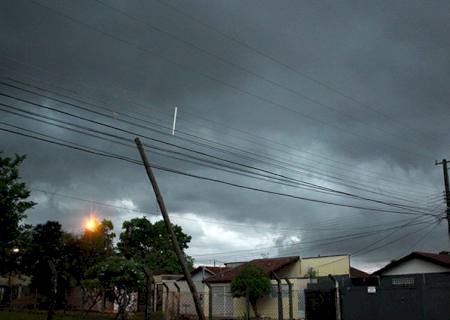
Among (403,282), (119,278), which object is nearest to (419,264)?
(403,282)

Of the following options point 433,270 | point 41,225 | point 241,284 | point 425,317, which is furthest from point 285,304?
point 41,225

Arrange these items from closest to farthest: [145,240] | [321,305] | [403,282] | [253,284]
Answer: [321,305] < [403,282] < [253,284] < [145,240]

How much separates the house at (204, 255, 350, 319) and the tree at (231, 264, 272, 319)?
100cm

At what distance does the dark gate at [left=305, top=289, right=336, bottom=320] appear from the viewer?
21891 mm

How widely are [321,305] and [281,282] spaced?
16.7 metres

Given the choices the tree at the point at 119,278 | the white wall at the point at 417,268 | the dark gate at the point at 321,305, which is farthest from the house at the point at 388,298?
the white wall at the point at 417,268

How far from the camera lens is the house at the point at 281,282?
36594 millimetres

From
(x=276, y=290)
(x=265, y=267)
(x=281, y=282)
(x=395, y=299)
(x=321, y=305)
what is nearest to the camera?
(x=321, y=305)

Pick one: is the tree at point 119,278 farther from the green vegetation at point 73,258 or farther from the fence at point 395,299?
the fence at point 395,299

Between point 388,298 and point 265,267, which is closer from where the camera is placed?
point 388,298

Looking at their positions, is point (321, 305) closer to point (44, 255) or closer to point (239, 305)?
point (239, 305)

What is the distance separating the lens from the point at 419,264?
33.5 metres

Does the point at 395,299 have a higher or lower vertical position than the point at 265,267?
lower

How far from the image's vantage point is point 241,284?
3691 cm
